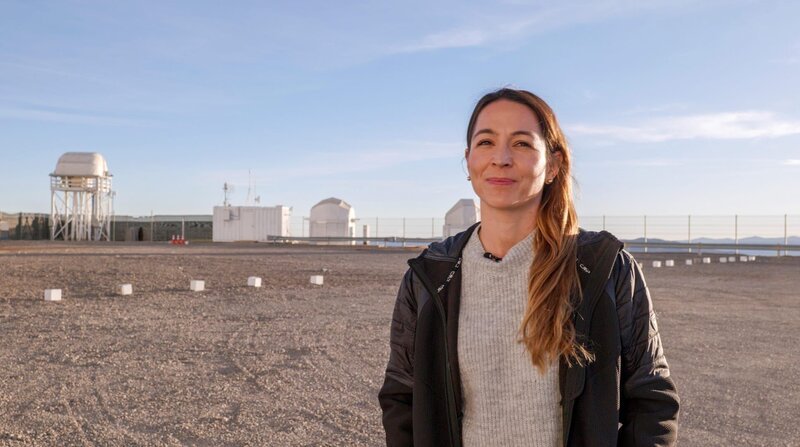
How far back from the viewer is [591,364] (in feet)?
5.87

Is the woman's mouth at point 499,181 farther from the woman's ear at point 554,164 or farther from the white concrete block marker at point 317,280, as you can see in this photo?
the white concrete block marker at point 317,280

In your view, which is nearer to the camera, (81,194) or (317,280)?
(317,280)

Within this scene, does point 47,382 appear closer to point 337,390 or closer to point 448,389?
point 337,390

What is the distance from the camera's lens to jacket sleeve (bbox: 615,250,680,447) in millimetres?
1821

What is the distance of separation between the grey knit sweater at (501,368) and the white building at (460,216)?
116 ft

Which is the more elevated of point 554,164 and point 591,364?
point 554,164

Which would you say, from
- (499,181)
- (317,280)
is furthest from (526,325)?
(317,280)

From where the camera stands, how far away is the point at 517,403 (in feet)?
6.02

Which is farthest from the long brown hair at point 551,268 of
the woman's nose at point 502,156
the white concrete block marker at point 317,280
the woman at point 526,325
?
the white concrete block marker at point 317,280

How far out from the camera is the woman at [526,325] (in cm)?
179

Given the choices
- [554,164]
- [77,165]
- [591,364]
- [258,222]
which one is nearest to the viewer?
[591,364]

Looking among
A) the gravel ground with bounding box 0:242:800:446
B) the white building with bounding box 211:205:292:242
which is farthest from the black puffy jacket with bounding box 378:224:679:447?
the white building with bounding box 211:205:292:242

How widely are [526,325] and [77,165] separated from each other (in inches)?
1720

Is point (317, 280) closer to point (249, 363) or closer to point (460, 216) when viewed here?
point (249, 363)
